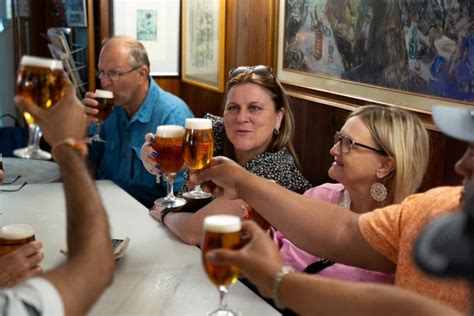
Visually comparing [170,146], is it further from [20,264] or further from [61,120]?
[61,120]

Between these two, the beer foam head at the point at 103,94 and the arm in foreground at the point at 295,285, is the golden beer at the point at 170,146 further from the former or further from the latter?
the arm in foreground at the point at 295,285

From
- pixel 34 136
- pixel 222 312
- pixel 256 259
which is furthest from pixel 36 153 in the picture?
pixel 222 312

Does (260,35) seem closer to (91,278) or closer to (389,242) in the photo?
(389,242)

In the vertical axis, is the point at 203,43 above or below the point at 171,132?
above

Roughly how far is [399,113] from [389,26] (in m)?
0.71

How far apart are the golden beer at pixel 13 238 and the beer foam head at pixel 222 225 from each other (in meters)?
0.83

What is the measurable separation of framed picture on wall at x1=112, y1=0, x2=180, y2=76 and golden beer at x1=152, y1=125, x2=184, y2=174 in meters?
2.45

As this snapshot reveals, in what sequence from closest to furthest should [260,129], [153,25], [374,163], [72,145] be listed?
[72,145], [374,163], [260,129], [153,25]

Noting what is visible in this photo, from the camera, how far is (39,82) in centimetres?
108

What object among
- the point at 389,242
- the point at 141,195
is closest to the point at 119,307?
the point at 389,242

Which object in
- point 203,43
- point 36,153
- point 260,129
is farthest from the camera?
point 203,43

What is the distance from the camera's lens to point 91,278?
1031 mm

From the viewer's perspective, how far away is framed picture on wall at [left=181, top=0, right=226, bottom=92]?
3960mm

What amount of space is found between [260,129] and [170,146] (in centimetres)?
57
